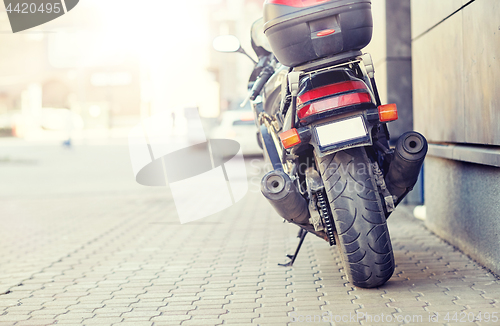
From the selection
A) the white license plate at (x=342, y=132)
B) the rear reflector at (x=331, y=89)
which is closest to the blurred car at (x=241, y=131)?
the rear reflector at (x=331, y=89)

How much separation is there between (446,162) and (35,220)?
513 centimetres

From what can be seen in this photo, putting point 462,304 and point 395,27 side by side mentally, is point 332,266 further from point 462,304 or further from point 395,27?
point 395,27

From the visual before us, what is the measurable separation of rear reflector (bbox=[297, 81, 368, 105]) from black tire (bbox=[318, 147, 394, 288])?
14.0 inches

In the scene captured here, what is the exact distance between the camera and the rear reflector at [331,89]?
3.32 m

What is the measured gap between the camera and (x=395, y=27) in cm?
721

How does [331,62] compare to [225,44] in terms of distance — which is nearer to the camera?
[331,62]

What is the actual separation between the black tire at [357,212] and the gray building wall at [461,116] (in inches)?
38.8

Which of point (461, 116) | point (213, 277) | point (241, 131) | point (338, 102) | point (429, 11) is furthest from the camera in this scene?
point (241, 131)

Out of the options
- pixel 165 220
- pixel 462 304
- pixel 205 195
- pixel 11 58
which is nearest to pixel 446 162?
pixel 462 304

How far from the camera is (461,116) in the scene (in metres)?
4.46

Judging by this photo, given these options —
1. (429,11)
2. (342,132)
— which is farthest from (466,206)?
(429,11)

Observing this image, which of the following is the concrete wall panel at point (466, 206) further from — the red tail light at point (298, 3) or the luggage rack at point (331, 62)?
the red tail light at point (298, 3)

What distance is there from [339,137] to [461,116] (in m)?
1.67

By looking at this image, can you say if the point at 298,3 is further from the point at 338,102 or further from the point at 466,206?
the point at 466,206
